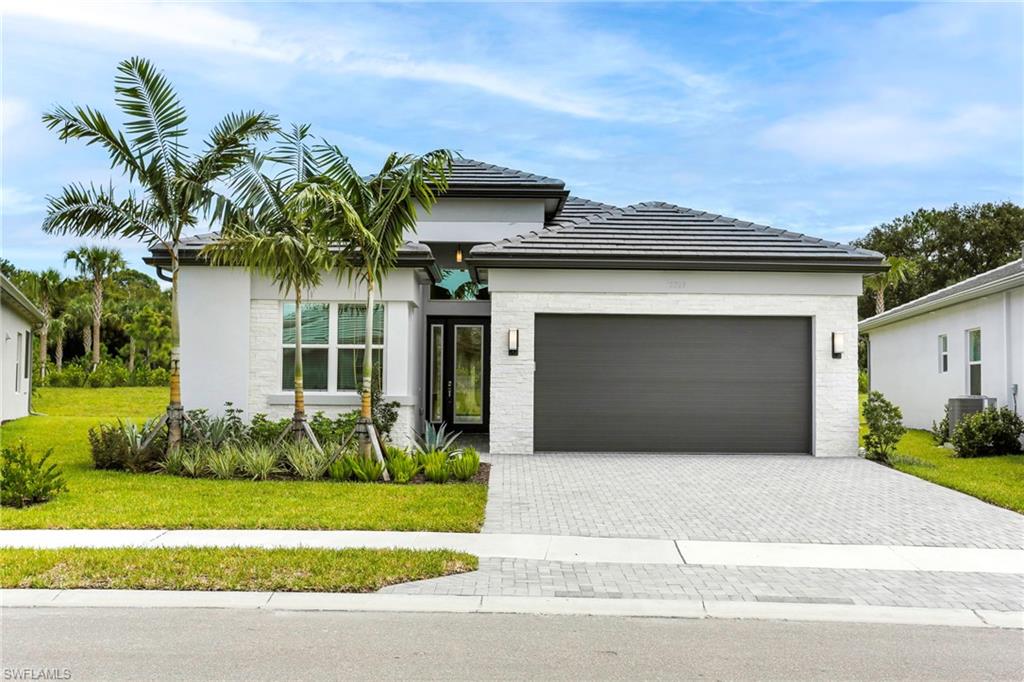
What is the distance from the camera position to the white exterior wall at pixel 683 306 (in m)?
16.0

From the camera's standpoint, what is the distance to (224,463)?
12711 millimetres

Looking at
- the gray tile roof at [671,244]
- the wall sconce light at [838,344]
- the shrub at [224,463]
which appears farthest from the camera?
the wall sconce light at [838,344]

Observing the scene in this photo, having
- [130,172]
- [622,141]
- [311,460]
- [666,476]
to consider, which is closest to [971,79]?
[622,141]

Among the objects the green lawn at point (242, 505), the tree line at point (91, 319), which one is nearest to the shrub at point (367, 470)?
the green lawn at point (242, 505)

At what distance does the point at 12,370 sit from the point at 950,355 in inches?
975

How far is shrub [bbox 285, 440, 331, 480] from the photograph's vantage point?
12.6 metres

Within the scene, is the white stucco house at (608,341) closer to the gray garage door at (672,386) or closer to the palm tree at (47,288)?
the gray garage door at (672,386)

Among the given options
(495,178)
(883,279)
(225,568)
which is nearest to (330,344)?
(495,178)

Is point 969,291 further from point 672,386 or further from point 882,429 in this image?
point 672,386

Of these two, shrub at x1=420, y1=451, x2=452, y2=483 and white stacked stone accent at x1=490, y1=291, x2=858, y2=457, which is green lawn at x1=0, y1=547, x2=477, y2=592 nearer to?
shrub at x1=420, y1=451, x2=452, y2=483

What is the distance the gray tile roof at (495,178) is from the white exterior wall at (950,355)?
33.4ft

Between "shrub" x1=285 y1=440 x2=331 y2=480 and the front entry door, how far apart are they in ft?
21.4

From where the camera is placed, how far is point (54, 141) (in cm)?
1324

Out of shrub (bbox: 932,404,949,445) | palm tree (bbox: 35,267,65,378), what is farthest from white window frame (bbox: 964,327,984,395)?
palm tree (bbox: 35,267,65,378)
